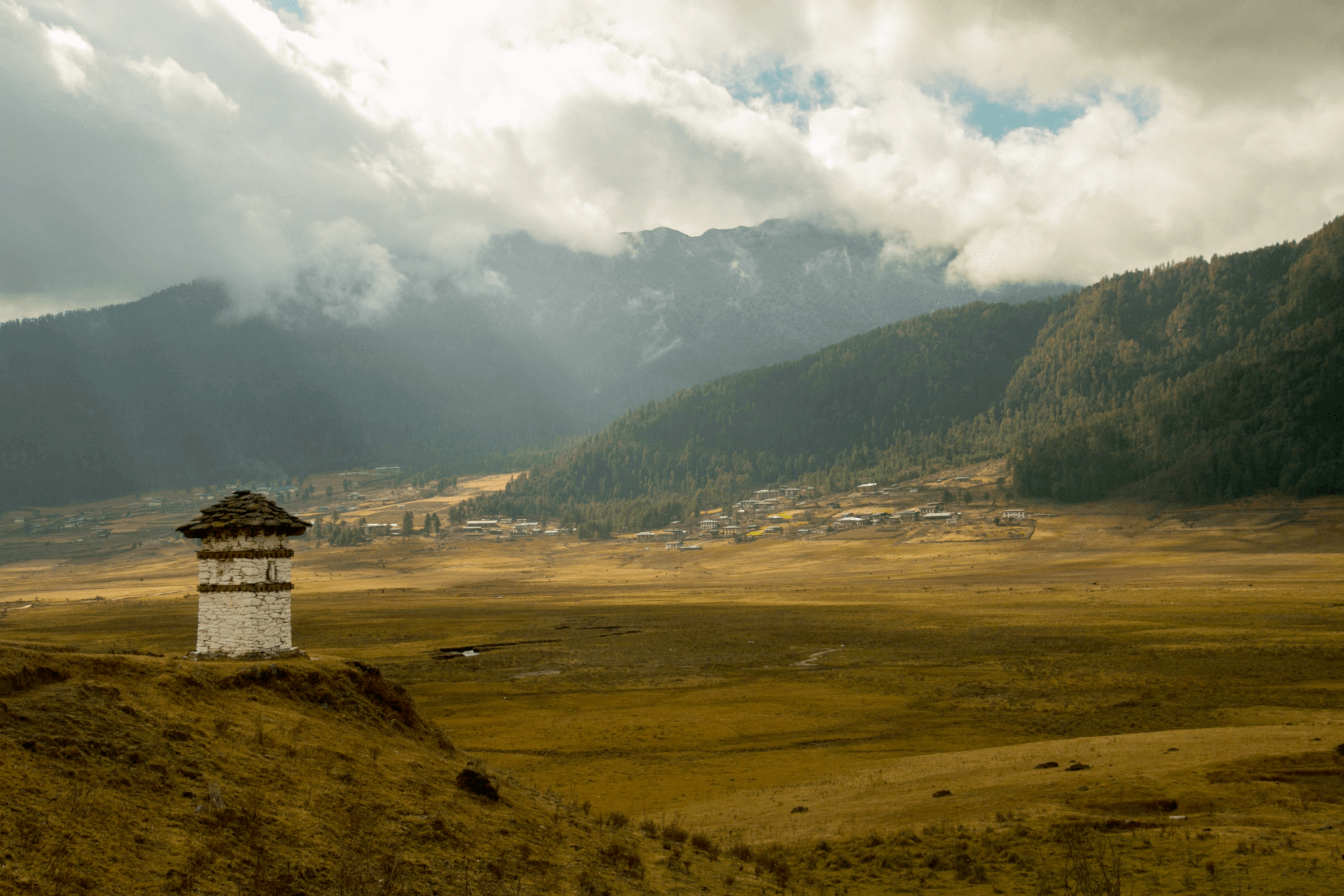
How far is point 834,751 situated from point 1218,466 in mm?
177129

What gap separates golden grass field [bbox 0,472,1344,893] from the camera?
57.8 feet

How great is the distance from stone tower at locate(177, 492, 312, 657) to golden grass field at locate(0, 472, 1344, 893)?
2585mm

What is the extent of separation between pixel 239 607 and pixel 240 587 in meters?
0.46

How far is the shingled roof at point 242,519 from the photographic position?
20.6 m

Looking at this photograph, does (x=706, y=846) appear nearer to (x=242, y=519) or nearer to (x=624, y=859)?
(x=624, y=859)

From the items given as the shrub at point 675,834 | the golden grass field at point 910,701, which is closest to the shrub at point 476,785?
the shrub at point 675,834

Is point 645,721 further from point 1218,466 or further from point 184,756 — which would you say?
point 1218,466

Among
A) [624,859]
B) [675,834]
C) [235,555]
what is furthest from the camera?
[235,555]

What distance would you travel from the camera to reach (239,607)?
20.4 metres

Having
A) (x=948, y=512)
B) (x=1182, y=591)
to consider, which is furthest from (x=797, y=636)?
(x=948, y=512)

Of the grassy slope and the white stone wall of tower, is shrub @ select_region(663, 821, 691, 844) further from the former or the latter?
the white stone wall of tower

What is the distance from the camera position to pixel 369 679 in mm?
20203

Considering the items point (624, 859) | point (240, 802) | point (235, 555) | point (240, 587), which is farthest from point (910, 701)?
point (240, 802)

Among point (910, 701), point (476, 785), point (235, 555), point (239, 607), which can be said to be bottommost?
point (910, 701)
